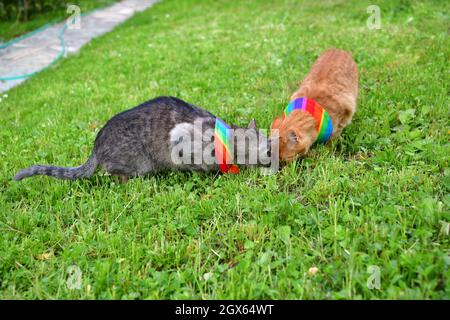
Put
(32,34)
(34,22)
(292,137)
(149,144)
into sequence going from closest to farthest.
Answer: (292,137) → (149,144) → (32,34) → (34,22)

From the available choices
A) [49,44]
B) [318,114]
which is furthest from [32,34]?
[318,114]

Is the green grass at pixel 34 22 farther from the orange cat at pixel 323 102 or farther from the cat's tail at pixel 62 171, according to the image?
the orange cat at pixel 323 102

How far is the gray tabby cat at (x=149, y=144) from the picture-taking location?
4309 millimetres

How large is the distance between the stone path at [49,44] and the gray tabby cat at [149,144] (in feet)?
15.7

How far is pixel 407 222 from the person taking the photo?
10.1 feet

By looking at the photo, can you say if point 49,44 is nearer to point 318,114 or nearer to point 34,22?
point 34,22

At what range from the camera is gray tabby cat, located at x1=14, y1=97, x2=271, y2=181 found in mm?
4309

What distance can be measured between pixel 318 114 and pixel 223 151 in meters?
1.09

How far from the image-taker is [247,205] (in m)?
3.62

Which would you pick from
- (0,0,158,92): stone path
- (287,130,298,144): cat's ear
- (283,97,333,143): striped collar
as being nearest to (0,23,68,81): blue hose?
(0,0,158,92): stone path

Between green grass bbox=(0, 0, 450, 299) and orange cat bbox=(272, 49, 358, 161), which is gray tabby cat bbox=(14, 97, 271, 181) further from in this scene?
orange cat bbox=(272, 49, 358, 161)

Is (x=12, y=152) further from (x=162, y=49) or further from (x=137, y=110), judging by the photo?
(x=162, y=49)

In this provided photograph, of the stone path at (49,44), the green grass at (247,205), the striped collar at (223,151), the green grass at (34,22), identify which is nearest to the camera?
the green grass at (247,205)

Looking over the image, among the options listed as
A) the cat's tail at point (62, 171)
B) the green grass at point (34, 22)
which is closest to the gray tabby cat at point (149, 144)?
the cat's tail at point (62, 171)
